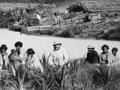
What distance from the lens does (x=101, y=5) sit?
1292 centimetres

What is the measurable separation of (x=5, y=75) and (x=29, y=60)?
0.87m

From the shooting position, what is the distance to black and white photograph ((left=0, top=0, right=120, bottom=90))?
4.95 meters

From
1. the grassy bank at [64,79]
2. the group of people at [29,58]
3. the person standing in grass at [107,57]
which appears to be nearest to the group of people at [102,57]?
the person standing in grass at [107,57]

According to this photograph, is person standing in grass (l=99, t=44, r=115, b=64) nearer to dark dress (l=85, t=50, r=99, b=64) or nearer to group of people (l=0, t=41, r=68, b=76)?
dark dress (l=85, t=50, r=99, b=64)

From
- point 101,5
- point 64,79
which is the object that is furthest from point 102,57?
point 101,5

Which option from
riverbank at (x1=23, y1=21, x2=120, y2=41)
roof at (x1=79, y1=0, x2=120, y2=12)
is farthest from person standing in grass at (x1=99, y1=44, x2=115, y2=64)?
roof at (x1=79, y1=0, x2=120, y2=12)

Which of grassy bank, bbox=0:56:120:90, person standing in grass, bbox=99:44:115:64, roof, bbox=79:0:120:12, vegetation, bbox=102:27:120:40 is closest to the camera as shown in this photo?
grassy bank, bbox=0:56:120:90

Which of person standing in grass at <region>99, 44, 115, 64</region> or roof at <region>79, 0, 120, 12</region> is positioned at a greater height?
roof at <region>79, 0, 120, 12</region>

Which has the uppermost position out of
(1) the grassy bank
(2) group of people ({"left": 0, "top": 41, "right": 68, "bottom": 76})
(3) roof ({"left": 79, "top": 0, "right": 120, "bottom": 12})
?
(3) roof ({"left": 79, "top": 0, "right": 120, "bottom": 12})

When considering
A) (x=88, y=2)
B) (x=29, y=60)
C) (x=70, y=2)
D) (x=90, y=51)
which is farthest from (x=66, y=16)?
(x=29, y=60)

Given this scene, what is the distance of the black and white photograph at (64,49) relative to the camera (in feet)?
16.3

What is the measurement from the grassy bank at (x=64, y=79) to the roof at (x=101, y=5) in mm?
7650

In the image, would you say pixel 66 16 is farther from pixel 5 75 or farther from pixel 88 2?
pixel 5 75

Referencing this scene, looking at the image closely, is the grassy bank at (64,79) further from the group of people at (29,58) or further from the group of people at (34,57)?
the group of people at (29,58)
